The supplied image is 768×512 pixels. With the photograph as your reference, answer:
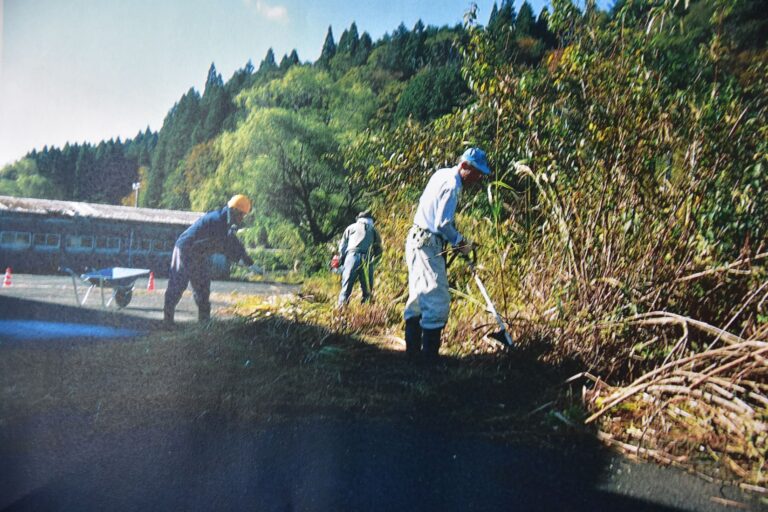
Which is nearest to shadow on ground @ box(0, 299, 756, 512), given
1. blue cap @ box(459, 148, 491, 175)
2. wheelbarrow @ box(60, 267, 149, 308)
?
wheelbarrow @ box(60, 267, 149, 308)

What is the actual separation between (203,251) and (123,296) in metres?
0.33

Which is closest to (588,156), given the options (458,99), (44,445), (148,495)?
(458,99)

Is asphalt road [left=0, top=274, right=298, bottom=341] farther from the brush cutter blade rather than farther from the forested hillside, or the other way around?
the brush cutter blade

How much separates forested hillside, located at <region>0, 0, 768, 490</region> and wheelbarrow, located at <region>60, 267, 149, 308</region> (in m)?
0.27

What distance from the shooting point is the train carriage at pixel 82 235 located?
1888 millimetres

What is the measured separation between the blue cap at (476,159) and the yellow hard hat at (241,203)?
1.28 metres

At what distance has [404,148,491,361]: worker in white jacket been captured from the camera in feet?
9.76

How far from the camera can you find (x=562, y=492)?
1.88m

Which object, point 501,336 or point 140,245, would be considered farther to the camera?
point 501,336

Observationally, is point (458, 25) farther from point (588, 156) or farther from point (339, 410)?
point (339, 410)

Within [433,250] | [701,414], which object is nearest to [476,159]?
[433,250]

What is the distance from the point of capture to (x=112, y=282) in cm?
197

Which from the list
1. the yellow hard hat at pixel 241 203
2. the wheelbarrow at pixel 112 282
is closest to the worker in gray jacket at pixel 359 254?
the yellow hard hat at pixel 241 203

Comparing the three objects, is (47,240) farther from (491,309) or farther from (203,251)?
(491,309)
